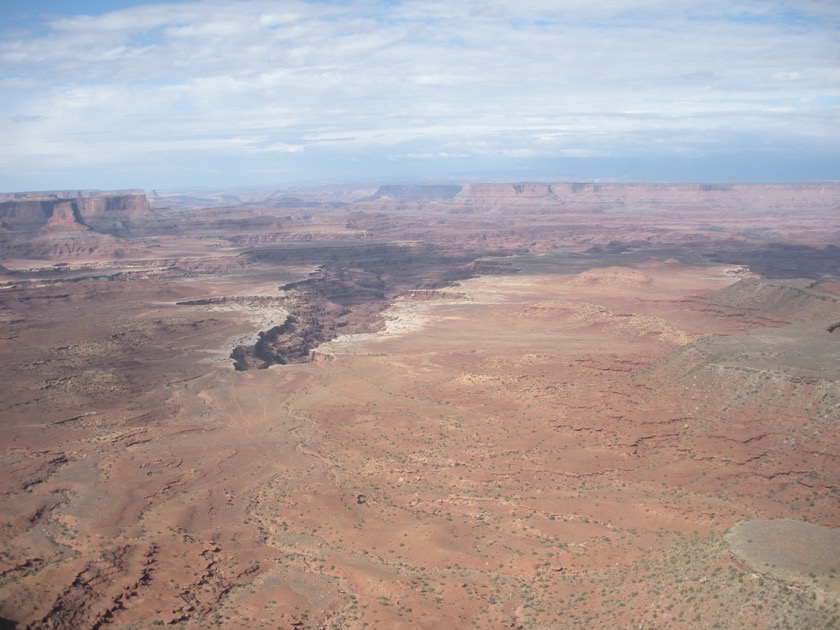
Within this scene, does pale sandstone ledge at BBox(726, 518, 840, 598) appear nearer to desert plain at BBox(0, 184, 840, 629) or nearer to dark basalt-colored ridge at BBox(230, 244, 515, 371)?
desert plain at BBox(0, 184, 840, 629)

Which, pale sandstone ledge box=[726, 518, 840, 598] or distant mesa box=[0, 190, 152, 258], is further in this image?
distant mesa box=[0, 190, 152, 258]

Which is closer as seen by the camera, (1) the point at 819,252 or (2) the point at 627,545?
(2) the point at 627,545

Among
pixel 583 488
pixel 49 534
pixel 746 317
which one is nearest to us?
pixel 49 534

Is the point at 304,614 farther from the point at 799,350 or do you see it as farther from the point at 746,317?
the point at 746,317

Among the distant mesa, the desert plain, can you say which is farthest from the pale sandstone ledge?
the distant mesa

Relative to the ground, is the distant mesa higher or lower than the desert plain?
higher

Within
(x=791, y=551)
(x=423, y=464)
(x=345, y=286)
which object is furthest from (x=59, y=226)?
(x=791, y=551)

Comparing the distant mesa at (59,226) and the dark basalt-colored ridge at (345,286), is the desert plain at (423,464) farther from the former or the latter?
the distant mesa at (59,226)

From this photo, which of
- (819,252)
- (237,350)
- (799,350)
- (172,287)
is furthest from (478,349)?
(819,252)
